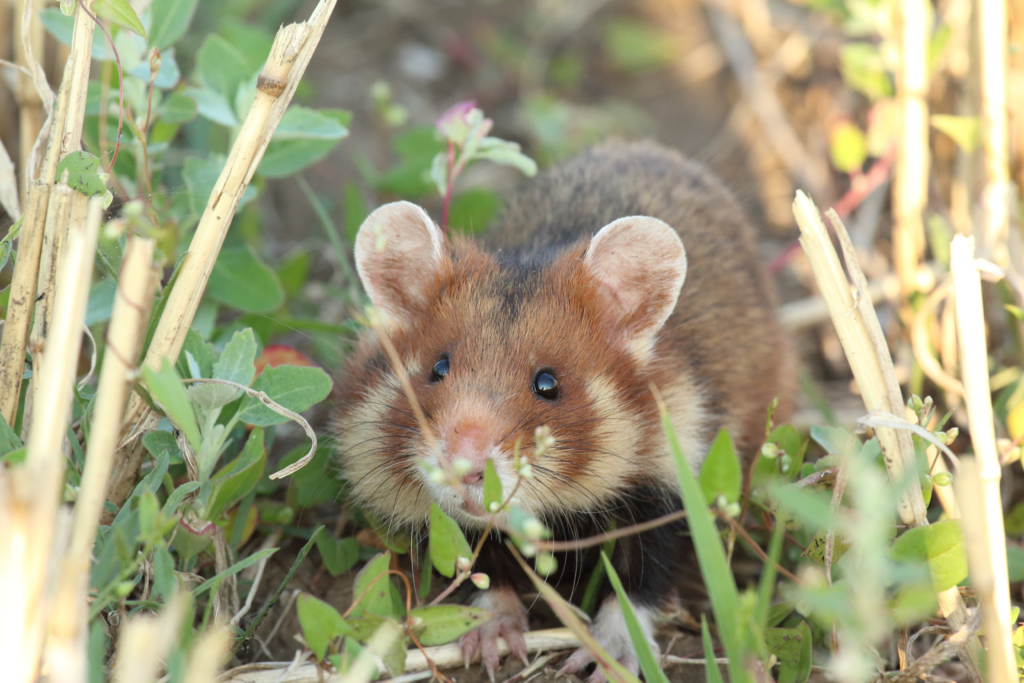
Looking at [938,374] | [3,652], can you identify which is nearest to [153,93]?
[3,652]

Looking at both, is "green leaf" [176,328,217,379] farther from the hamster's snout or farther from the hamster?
the hamster's snout

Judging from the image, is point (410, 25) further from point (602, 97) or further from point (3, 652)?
point (3, 652)

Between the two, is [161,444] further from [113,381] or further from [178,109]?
[178,109]

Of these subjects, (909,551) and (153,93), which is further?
(153,93)

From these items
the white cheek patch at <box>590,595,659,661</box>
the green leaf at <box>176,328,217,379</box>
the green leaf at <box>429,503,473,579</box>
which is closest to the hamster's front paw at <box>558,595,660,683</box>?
the white cheek patch at <box>590,595,659,661</box>

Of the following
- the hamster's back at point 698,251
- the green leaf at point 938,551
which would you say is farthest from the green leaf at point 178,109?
the green leaf at point 938,551

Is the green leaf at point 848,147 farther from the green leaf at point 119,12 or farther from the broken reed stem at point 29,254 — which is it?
the broken reed stem at point 29,254
